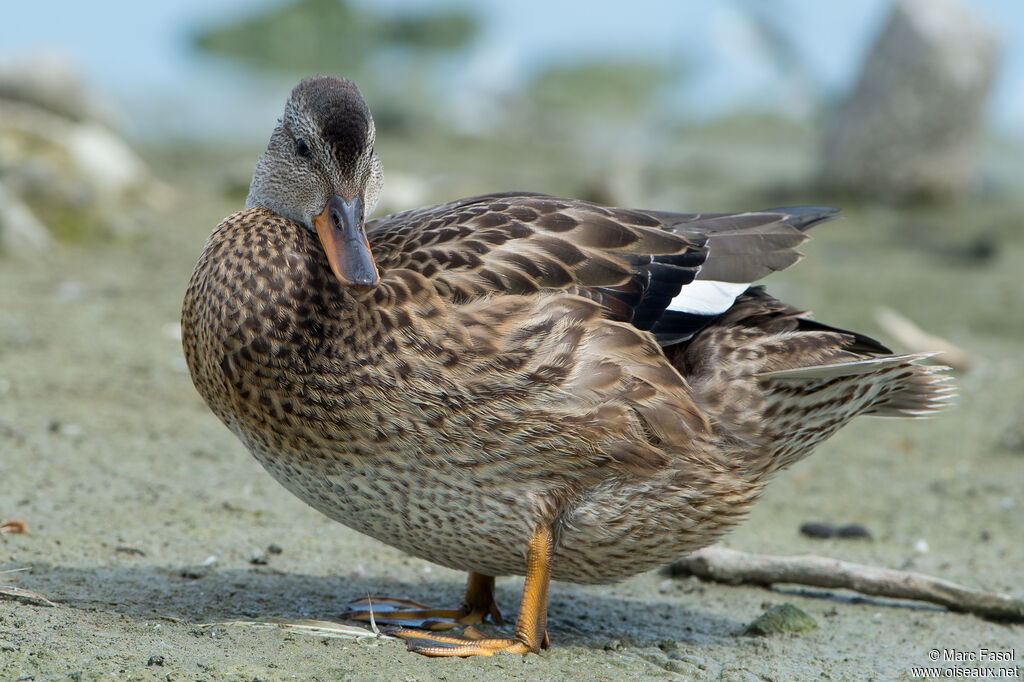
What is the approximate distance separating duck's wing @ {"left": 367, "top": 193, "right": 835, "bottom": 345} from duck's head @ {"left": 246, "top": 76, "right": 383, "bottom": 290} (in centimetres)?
12

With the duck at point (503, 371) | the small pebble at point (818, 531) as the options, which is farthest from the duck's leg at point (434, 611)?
the small pebble at point (818, 531)

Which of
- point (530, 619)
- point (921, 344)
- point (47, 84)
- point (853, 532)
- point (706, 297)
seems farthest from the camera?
point (47, 84)

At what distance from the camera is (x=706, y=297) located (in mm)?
3520

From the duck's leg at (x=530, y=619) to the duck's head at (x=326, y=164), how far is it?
990mm

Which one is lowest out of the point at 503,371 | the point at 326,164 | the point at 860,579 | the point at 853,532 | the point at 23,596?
the point at 853,532

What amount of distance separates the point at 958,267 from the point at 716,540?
723 cm

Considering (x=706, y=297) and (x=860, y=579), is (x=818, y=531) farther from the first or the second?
(x=706, y=297)

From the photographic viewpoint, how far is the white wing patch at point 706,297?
348 cm

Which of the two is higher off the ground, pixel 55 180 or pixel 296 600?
pixel 55 180

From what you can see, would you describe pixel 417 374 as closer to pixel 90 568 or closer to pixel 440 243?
pixel 440 243

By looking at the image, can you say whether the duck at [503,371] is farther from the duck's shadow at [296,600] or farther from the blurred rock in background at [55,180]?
the blurred rock in background at [55,180]

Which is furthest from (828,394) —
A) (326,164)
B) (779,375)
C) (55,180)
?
(55,180)

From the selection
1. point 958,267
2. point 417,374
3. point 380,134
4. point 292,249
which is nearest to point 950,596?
point 417,374

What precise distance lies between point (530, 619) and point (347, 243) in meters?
A: 1.20
